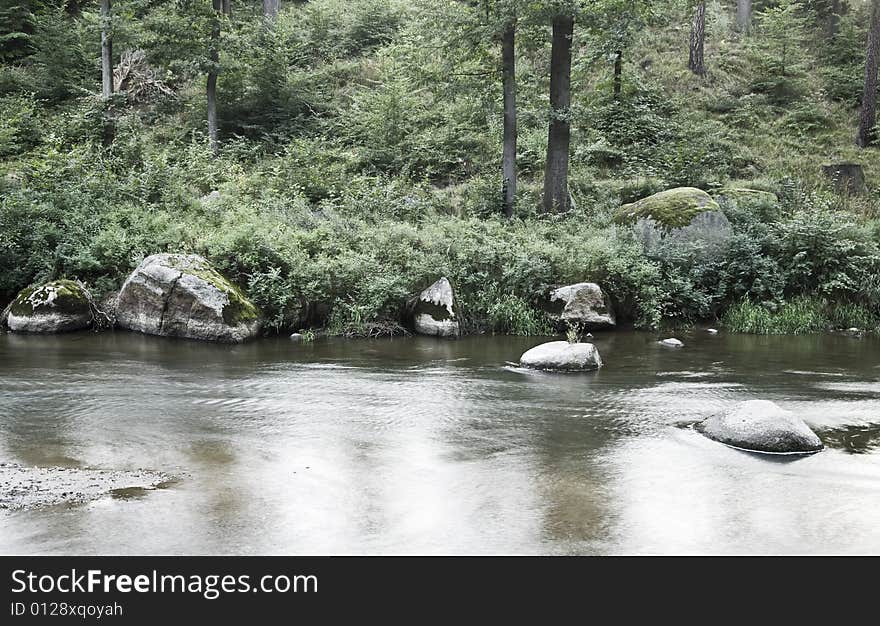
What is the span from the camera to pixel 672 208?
17.9 metres

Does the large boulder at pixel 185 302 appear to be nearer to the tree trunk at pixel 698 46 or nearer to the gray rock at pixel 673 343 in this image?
the gray rock at pixel 673 343

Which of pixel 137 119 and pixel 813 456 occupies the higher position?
pixel 137 119

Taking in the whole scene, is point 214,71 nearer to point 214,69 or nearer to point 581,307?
point 214,69

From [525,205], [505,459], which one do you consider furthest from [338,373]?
[525,205]

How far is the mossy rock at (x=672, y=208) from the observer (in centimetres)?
1767

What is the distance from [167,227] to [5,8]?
1932 cm

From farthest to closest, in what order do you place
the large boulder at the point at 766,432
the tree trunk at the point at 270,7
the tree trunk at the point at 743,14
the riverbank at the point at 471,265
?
1. the tree trunk at the point at 743,14
2. the tree trunk at the point at 270,7
3. the riverbank at the point at 471,265
4. the large boulder at the point at 766,432

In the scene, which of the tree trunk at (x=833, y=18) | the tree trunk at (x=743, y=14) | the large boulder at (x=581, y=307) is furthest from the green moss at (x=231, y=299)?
the tree trunk at (x=833, y=18)

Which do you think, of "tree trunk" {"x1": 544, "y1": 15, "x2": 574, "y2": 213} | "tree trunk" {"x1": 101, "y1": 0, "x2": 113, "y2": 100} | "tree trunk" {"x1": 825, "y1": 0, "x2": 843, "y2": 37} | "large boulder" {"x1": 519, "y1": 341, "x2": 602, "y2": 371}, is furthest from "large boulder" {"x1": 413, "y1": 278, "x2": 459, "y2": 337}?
"tree trunk" {"x1": 825, "y1": 0, "x2": 843, "y2": 37}

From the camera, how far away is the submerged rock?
20.3ft

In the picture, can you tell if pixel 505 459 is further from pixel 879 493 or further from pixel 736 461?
pixel 879 493

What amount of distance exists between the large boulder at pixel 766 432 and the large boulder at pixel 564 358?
12.6ft

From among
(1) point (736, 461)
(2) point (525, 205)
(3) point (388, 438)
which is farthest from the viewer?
(2) point (525, 205)

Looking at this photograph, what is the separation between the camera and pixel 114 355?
13.1m
